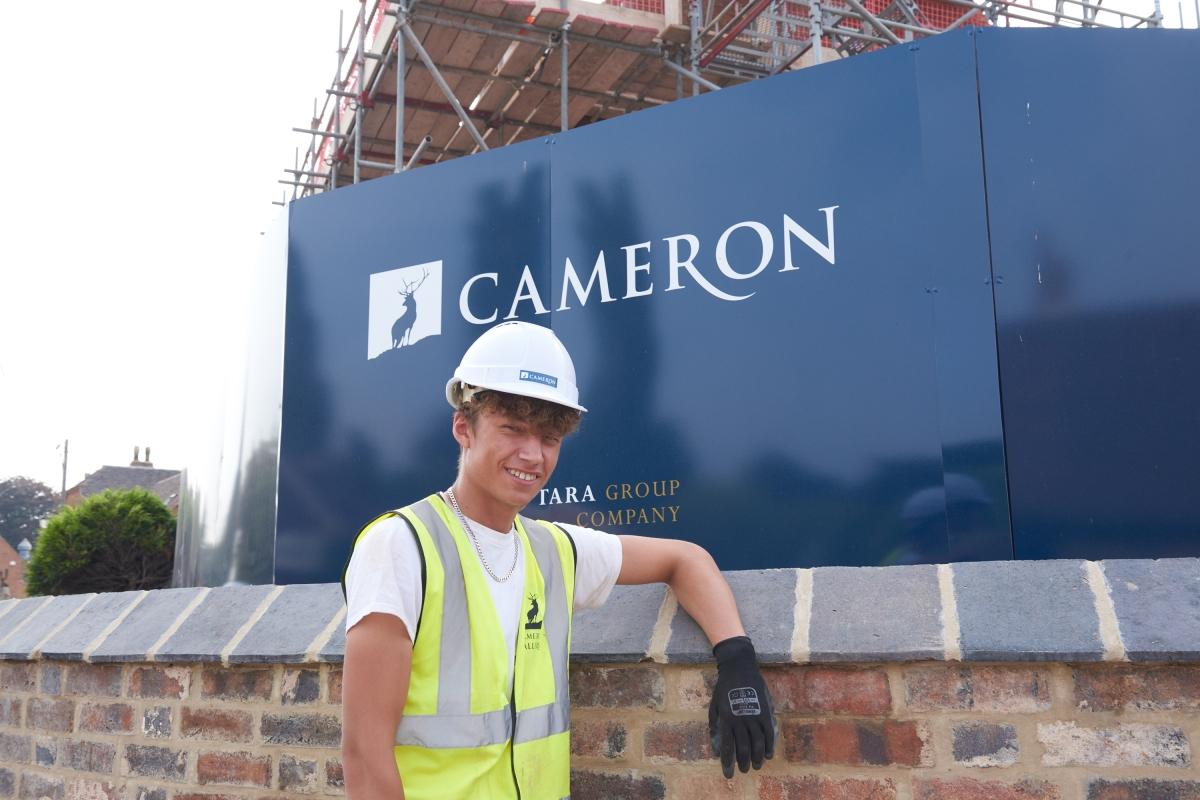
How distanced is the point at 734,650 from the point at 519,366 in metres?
0.89

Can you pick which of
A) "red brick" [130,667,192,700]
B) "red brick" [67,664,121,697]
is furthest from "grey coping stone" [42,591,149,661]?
"red brick" [130,667,192,700]

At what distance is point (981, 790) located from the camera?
2.65 m

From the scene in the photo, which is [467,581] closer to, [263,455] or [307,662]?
[307,662]

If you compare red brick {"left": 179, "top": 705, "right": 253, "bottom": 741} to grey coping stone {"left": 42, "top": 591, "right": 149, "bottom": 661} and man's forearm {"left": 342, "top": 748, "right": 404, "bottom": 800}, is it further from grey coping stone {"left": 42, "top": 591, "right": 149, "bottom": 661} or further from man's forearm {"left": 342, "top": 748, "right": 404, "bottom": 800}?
man's forearm {"left": 342, "top": 748, "right": 404, "bottom": 800}

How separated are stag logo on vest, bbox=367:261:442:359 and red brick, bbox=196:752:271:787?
2670mm

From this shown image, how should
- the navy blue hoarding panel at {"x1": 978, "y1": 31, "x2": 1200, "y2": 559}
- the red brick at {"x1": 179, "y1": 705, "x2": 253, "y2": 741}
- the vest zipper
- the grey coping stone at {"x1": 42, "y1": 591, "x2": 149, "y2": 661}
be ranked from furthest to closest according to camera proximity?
1. the navy blue hoarding panel at {"x1": 978, "y1": 31, "x2": 1200, "y2": 559}
2. the grey coping stone at {"x1": 42, "y1": 591, "x2": 149, "y2": 661}
3. the red brick at {"x1": 179, "y1": 705, "x2": 253, "y2": 741}
4. the vest zipper

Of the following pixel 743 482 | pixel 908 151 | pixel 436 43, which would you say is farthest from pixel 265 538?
pixel 436 43

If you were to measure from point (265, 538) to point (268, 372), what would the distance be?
103 cm

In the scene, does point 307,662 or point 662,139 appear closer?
point 307,662

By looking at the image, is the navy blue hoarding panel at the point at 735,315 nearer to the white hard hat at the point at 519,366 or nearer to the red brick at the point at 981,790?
the red brick at the point at 981,790

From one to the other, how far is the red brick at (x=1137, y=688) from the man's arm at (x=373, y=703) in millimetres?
1589

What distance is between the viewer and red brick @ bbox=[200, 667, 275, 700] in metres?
3.59

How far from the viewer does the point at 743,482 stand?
4973mm

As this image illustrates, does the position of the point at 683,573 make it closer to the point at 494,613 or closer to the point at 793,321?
the point at 494,613
